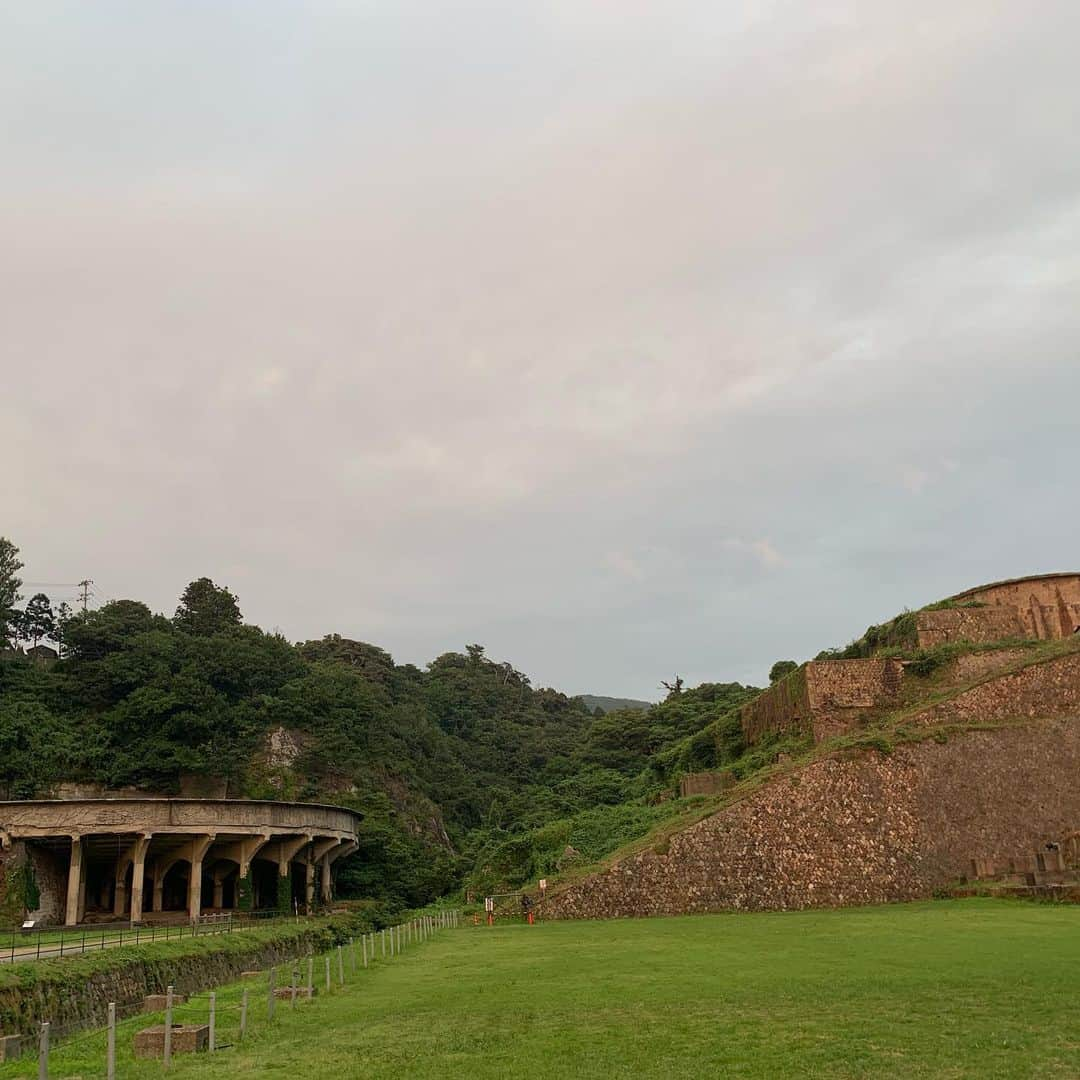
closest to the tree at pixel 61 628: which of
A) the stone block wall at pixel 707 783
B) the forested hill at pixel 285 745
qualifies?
the forested hill at pixel 285 745

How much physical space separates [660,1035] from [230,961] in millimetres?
19025

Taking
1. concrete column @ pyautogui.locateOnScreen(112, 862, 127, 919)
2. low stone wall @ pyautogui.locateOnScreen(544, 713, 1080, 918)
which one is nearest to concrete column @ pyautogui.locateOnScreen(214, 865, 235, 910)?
concrete column @ pyautogui.locateOnScreen(112, 862, 127, 919)

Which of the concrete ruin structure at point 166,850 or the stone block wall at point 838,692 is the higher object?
the stone block wall at point 838,692

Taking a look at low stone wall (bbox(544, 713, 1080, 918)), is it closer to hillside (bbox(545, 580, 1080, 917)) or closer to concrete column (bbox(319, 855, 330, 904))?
hillside (bbox(545, 580, 1080, 917))

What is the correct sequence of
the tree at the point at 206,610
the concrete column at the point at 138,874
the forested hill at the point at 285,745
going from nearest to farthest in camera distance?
the concrete column at the point at 138,874 < the forested hill at the point at 285,745 < the tree at the point at 206,610

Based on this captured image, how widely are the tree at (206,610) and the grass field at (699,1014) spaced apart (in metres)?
57.1

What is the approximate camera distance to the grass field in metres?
10.4

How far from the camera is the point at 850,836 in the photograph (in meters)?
32.7

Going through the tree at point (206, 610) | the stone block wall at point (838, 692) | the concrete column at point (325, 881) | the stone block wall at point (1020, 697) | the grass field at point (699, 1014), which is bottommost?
the grass field at point (699, 1014)

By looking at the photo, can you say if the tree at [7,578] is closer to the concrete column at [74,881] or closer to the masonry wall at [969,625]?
the concrete column at [74,881]

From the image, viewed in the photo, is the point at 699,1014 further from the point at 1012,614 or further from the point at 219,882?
the point at 219,882

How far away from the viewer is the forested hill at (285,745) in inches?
2201

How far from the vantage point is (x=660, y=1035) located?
11.9 m

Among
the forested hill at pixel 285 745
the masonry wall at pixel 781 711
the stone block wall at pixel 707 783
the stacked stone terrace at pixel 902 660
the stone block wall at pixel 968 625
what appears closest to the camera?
the stacked stone terrace at pixel 902 660
